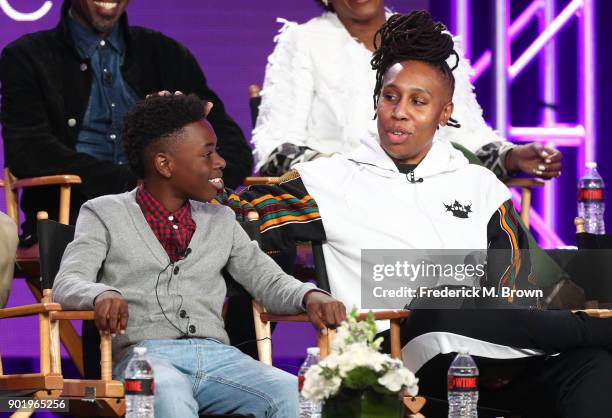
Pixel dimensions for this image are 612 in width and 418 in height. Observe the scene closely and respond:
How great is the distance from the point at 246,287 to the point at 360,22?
176 centimetres

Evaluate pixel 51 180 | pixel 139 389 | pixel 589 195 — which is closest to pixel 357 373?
pixel 139 389

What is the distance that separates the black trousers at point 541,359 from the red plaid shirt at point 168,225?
648 millimetres

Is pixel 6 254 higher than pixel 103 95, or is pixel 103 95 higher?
pixel 103 95

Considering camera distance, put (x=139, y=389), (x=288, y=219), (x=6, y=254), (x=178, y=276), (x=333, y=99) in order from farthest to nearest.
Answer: (x=333, y=99), (x=6, y=254), (x=288, y=219), (x=178, y=276), (x=139, y=389)

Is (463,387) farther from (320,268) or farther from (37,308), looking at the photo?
(37,308)

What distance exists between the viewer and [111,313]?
338 centimetres

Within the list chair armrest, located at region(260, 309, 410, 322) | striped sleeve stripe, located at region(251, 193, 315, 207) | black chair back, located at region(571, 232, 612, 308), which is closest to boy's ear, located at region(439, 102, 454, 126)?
striped sleeve stripe, located at region(251, 193, 315, 207)

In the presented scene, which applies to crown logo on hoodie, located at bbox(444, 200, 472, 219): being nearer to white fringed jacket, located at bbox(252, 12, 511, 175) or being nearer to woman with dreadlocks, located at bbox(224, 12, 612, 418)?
woman with dreadlocks, located at bbox(224, 12, 612, 418)

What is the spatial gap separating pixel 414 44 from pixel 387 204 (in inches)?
19.3

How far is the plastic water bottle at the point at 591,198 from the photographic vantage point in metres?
5.58

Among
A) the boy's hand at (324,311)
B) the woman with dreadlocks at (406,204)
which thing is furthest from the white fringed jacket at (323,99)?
the boy's hand at (324,311)

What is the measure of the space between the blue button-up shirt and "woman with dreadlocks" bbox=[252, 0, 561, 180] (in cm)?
51

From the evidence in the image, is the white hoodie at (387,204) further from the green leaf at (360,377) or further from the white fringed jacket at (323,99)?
the green leaf at (360,377)

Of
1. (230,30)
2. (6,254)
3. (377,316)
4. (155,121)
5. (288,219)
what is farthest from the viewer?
(230,30)
